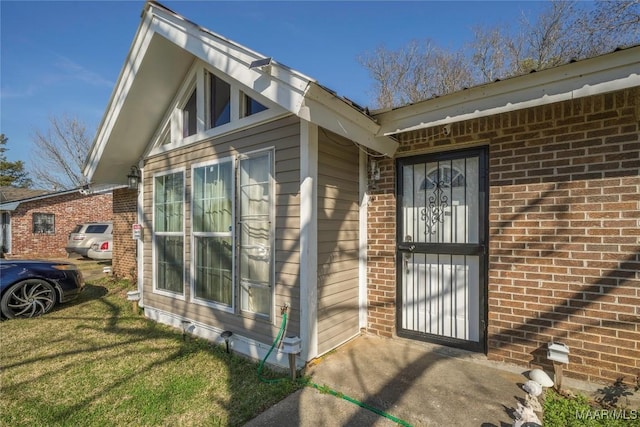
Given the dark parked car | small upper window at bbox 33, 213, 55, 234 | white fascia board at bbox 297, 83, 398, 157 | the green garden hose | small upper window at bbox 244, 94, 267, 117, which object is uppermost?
small upper window at bbox 244, 94, 267, 117

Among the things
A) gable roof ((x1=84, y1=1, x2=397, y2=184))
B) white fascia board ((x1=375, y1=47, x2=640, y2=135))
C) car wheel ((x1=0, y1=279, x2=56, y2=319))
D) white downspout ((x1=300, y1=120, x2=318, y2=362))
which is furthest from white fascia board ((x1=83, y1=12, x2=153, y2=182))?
white fascia board ((x1=375, y1=47, x2=640, y2=135))

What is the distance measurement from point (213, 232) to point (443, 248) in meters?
2.83

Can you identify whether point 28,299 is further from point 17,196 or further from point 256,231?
point 17,196

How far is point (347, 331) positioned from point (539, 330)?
1901mm

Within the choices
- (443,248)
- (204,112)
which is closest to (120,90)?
(204,112)

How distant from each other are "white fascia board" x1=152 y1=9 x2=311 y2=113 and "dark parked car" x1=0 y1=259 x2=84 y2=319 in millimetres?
4650

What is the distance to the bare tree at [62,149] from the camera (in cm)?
2306

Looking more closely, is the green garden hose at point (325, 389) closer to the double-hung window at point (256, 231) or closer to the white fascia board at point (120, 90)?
the double-hung window at point (256, 231)

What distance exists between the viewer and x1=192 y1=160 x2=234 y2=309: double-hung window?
3.89 m

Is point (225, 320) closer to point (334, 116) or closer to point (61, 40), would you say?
point (334, 116)

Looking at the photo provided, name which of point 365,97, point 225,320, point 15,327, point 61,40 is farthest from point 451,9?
point 15,327

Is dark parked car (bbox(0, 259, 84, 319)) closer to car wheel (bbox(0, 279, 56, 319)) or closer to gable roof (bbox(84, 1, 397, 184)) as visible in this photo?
car wheel (bbox(0, 279, 56, 319))

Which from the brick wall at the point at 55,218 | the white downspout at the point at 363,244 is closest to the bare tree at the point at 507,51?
the white downspout at the point at 363,244

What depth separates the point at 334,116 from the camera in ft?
9.53
